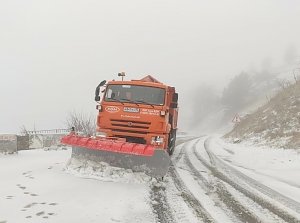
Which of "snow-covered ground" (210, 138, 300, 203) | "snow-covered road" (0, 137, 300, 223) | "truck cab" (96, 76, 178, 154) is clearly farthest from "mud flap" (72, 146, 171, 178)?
"snow-covered ground" (210, 138, 300, 203)

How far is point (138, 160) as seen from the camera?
9781 mm

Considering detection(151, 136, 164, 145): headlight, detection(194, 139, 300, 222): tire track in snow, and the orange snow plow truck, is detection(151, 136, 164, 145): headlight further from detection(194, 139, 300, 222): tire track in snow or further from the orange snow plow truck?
detection(194, 139, 300, 222): tire track in snow

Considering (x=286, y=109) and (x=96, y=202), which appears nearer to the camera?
(x=96, y=202)

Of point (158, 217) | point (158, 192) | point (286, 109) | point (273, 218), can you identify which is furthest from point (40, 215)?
point (286, 109)

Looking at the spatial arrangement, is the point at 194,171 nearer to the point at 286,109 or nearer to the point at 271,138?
the point at 271,138

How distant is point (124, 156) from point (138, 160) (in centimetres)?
38

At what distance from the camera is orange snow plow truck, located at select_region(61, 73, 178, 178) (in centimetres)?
966

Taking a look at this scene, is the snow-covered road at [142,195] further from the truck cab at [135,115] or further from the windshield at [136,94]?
the windshield at [136,94]

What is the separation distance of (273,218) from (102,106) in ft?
21.8

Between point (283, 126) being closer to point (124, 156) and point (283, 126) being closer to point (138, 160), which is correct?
point (138, 160)

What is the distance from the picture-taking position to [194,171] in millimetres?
12258

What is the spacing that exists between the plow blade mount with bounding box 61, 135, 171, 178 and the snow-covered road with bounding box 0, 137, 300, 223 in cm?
26

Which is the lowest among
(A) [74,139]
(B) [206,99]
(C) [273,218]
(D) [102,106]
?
(C) [273,218]

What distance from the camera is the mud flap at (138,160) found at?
9.66m
